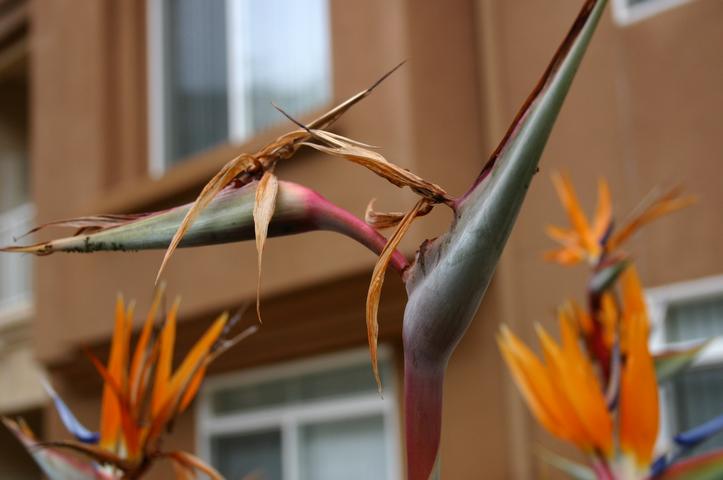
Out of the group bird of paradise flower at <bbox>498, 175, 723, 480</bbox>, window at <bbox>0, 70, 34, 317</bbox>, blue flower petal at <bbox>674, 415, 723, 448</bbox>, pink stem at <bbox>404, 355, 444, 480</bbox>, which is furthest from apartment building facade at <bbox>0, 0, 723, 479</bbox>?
pink stem at <bbox>404, 355, 444, 480</bbox>

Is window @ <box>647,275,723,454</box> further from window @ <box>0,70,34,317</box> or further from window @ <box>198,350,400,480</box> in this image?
window @ <box>0,70,34,317</box>

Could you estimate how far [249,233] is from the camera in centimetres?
115

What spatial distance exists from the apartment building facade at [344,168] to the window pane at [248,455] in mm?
13

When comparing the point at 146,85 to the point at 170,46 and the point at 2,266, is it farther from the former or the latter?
the point at 2,266

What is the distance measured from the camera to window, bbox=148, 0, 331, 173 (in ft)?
22.9

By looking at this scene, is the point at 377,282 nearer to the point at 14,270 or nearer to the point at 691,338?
the point at 691,338

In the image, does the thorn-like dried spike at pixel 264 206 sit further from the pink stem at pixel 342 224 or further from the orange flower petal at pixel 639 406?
the orange flower petal at pixel 639 406

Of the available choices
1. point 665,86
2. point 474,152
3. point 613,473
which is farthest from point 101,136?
point 613,473

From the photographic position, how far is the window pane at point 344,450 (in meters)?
6.45

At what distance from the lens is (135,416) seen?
197 centimetres

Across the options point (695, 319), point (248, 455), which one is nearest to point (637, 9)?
point (695, 319)

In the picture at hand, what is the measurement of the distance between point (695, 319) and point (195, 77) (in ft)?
13.2

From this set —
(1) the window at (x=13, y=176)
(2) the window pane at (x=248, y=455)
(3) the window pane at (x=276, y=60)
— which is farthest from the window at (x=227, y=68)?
(1) the window at (x=13, y=176)

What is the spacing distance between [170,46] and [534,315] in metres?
3.77
